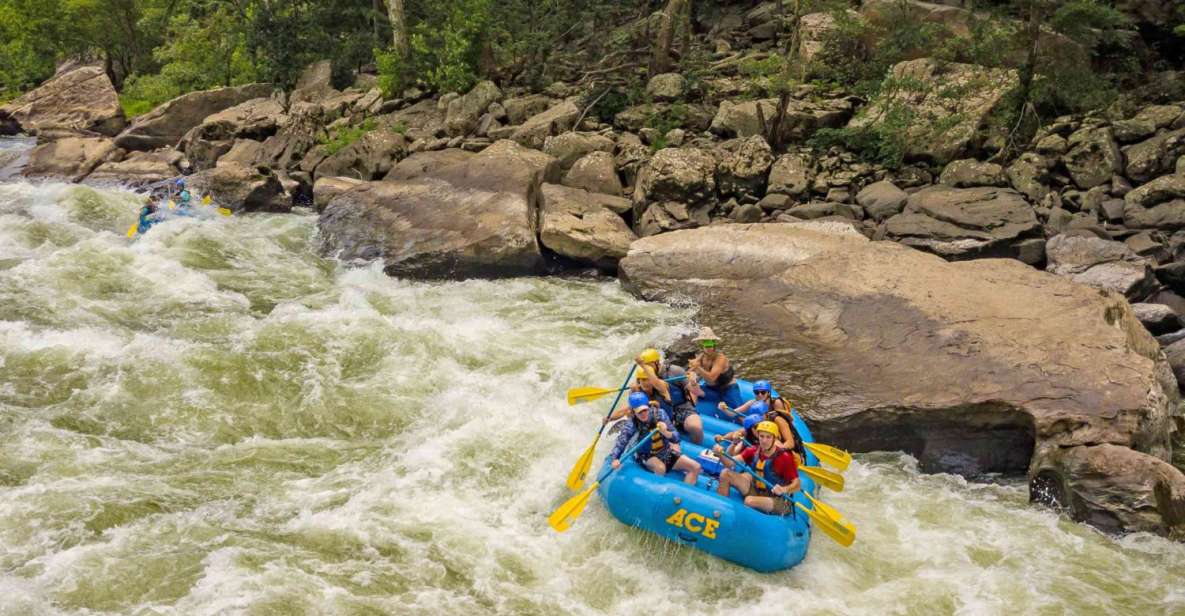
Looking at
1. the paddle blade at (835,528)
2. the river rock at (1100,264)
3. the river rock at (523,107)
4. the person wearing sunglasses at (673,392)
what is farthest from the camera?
the river rock at (523,107)

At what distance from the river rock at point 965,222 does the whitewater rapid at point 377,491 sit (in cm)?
339

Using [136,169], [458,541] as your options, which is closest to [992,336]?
[458,541]

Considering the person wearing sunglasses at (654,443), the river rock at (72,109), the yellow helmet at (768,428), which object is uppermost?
the yellow helmet at (768,428)

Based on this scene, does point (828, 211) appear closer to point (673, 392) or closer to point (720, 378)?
point (720, 378)

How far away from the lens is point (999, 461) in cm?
703

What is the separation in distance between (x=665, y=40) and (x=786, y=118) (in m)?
3.32

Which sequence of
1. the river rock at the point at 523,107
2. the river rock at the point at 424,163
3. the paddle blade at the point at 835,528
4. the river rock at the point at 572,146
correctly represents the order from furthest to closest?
the river rock at the point at 523,107 → the river rock at the point at 572,146 → the river rock at the point at 424,163 → the paddle blade at the point at 835,528

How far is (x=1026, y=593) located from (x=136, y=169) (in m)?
17.3

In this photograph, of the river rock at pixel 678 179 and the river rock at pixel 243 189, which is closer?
the river rock at pixel 678 179

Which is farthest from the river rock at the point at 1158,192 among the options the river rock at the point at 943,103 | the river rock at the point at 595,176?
the river rock at the point at 595,176

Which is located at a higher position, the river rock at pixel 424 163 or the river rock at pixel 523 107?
the river rock at pixel 523 107

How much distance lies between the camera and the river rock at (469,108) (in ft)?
49.5

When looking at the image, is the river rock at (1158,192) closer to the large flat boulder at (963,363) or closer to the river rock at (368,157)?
the large flat boulder at (963,363)

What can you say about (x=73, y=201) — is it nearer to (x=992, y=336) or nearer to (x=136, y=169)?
(x=136, y=169)
